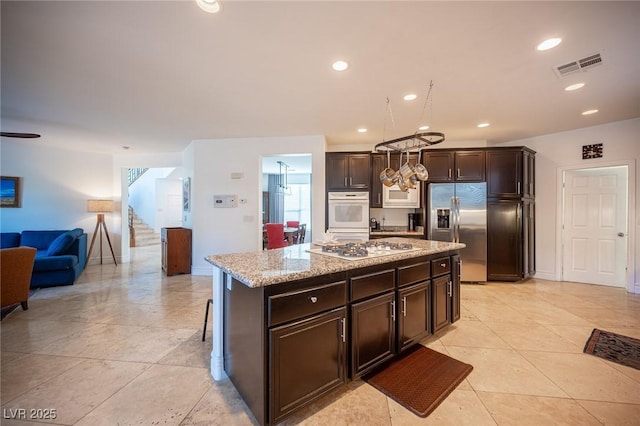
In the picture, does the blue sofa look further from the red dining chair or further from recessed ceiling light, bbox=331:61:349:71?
recessed ceiling light, bbox=331:61:349:71

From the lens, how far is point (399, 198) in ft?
15.9

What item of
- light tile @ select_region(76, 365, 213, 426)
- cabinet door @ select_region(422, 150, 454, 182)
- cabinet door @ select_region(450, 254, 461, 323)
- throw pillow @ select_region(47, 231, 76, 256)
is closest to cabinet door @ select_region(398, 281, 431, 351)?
cabinet door @ select_region(450, 254, 461, 323)

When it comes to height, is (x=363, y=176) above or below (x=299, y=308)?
above

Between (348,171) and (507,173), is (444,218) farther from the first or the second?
(348,171)

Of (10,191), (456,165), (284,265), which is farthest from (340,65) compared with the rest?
(10,191)

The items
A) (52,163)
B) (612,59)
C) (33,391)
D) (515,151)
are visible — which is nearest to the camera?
(33,391)

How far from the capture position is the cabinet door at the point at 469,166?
15.2ft

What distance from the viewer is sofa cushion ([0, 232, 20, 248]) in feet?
15.8

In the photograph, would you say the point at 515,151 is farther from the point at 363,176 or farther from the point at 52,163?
the point at 52,163

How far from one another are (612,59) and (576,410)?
2.98 metres

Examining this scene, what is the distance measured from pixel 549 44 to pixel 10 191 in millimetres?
8747

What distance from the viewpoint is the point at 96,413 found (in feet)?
5.46

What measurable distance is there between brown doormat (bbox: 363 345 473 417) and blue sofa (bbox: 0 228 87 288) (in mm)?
5232

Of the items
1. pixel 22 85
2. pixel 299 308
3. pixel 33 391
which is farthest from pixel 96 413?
pixel 22 85
